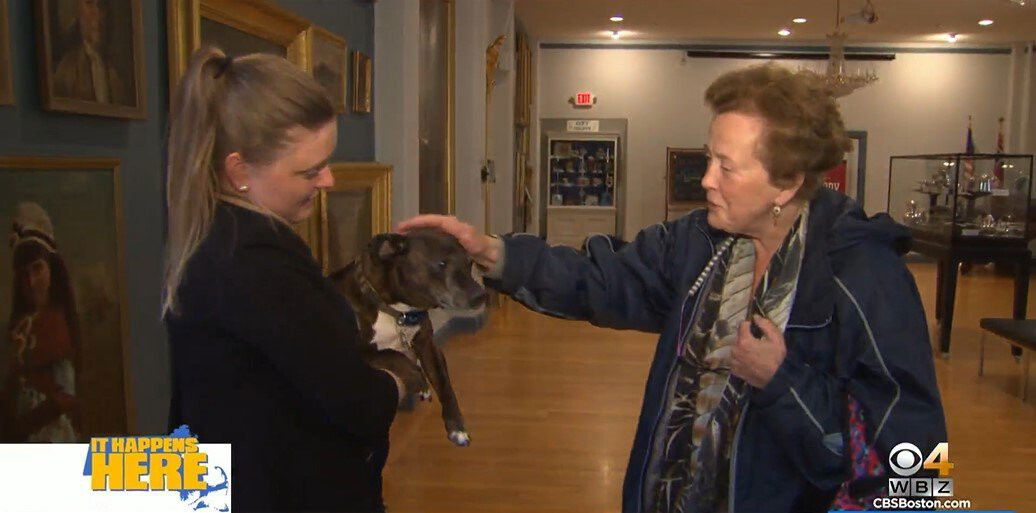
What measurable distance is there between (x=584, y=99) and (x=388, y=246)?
1326 centimetres

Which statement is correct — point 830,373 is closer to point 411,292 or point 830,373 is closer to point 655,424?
point 655,424

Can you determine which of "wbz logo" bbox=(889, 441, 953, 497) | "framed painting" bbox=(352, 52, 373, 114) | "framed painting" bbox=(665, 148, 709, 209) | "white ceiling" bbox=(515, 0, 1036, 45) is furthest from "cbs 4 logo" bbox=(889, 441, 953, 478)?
"framed painting" bbox=(665, 148, 709, 209)

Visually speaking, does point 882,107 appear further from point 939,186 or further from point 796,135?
point 796,135

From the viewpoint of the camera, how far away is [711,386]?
1.82 metres

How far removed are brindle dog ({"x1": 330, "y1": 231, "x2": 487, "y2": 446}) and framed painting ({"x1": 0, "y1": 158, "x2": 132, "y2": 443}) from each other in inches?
26.8

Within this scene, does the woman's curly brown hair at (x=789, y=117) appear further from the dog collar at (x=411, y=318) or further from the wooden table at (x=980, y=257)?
the wooden table at (x=980, y=257)

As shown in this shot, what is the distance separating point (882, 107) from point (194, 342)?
1480cm

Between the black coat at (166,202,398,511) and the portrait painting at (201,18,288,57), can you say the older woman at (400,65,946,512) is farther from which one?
the portrait painting at (201,18,288,57)

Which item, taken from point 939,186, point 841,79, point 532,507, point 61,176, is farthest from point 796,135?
point 841,79

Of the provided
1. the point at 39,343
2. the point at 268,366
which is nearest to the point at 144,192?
the point at 39,343

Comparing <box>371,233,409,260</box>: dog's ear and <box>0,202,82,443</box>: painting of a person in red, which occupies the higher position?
<box>371,233,409,260</box>: dog's ear

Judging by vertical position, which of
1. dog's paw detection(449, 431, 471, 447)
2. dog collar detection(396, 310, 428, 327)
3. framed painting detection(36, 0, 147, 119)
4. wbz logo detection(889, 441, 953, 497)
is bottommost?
wbz logo detection(889, 441, 953, 497)

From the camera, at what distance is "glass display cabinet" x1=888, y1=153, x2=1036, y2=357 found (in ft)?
23.2

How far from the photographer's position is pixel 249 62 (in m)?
1.36
